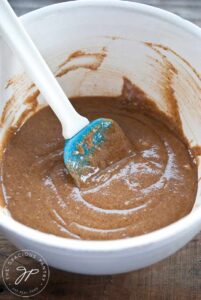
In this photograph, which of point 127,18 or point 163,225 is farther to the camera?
point 127,18

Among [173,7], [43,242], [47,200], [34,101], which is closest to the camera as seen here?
[43,242]

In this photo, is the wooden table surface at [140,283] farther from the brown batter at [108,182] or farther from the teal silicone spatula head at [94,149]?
the teal silicone spatula head at [94,149]

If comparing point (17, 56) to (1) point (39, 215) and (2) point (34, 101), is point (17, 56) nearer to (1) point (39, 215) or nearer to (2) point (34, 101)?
(2) point (34, 101)

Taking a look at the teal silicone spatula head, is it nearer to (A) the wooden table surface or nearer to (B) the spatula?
(B) the spatula

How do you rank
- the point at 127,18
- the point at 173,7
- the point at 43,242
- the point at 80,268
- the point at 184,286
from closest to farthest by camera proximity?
the point at 43,242 → the point at 80,268 → the point at 184,286 → the point at 127,18 → the point at 173,7

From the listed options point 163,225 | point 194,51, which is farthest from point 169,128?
point 163,225

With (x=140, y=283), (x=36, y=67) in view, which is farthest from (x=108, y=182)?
(x=36, y=67)

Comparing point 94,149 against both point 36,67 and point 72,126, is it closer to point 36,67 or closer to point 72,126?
point 72,126
